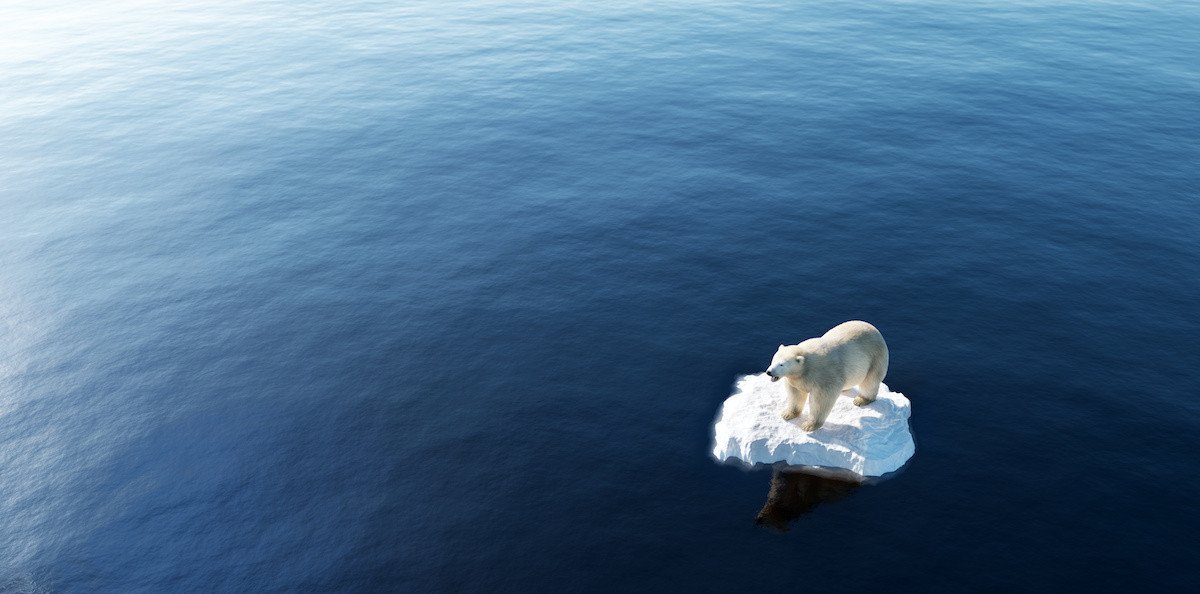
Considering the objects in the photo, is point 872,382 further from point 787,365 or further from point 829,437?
point 787,365

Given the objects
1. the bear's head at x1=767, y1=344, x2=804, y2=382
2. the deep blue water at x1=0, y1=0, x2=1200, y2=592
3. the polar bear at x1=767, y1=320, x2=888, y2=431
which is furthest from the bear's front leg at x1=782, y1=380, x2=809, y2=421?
the deep blue water at x1=0, y1=0, x2=1200, y2=592

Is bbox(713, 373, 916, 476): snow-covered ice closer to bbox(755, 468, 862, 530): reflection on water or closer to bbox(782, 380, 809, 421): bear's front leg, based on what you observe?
bbox(782, 380, 809, 421): bear's front leg

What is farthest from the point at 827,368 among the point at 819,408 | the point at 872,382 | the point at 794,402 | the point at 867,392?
the point at 867,392

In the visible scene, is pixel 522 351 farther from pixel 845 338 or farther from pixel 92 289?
pixel 92 289

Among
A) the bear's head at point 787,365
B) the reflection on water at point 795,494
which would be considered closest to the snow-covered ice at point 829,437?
the reflection on water at point 795,494

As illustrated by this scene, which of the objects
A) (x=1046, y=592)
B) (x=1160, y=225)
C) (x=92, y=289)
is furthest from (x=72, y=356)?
(x=1160, y=225)

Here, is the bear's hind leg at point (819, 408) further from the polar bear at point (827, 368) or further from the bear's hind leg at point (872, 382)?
the bear's hind leg at point (872, 382)
